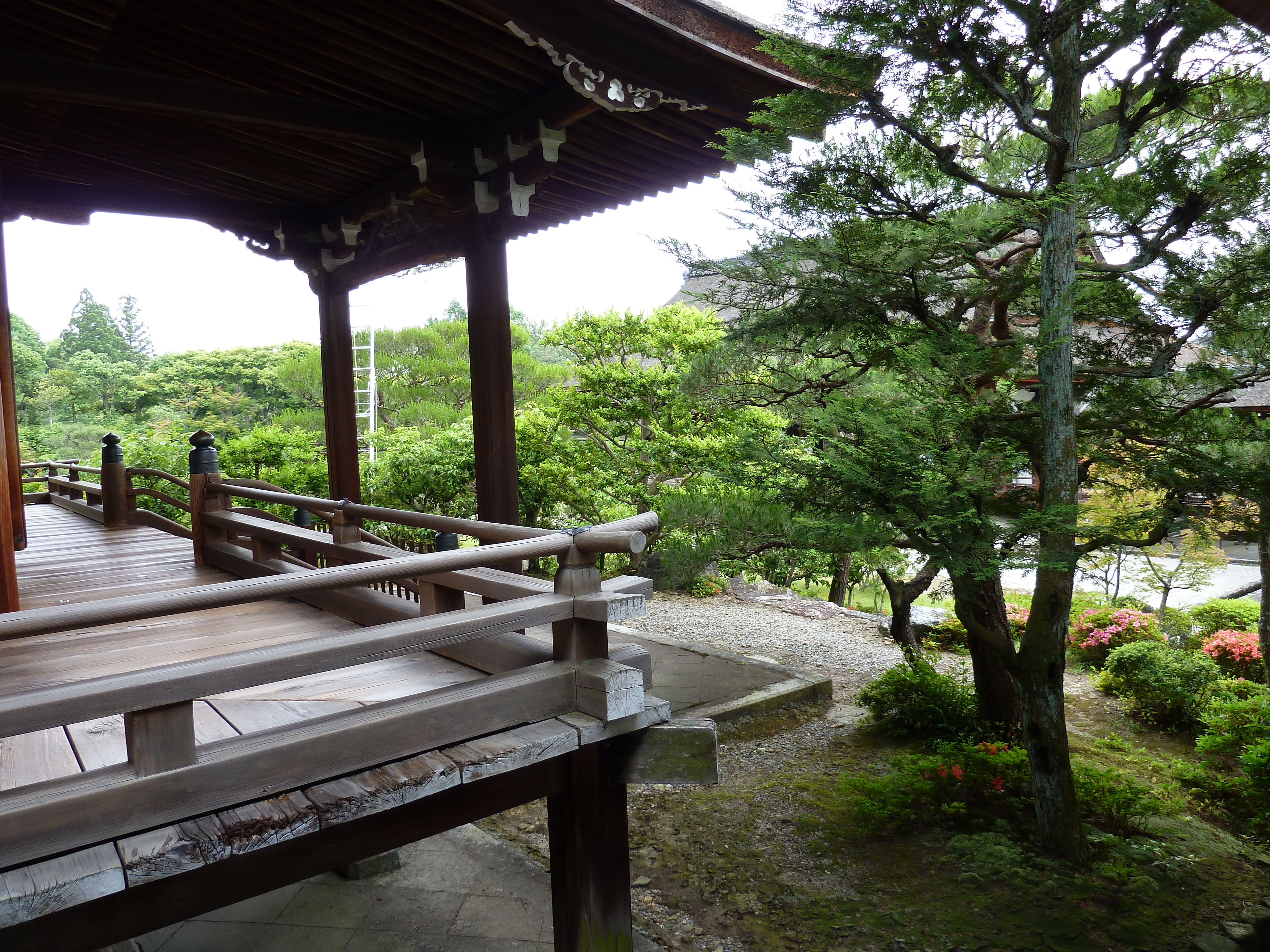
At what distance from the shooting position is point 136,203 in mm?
5680

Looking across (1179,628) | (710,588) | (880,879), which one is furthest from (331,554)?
(1179,628)

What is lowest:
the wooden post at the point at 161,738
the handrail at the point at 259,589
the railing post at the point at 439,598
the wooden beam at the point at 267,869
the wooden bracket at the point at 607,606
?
the wooden beam at the point at 267,869

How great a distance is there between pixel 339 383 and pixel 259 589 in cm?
499

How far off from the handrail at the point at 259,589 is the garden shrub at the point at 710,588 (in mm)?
7630

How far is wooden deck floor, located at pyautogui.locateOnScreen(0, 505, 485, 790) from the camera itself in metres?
2.19

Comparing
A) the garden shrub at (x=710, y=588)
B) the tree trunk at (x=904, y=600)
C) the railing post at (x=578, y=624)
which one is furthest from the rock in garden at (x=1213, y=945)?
the garden shrub at (x=710, y=588)

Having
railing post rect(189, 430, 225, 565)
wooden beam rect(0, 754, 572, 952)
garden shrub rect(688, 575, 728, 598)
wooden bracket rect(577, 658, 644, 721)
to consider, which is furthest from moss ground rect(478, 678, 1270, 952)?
garden shrub rect(688, 575, 728, 598)

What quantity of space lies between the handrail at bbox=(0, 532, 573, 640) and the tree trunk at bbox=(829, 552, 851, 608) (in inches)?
263

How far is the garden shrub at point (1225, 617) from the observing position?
869cm

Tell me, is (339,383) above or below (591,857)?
above

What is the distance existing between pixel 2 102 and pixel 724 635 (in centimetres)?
705

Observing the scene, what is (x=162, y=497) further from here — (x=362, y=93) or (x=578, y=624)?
(x=578, y=624)

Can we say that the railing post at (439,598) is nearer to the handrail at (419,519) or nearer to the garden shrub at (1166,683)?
the handrail at (419,519)

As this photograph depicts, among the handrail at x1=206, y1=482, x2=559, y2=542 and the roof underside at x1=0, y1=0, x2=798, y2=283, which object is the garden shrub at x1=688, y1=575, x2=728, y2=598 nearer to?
the roof underside at x1=0, y1=0, x2=798, y2=283
